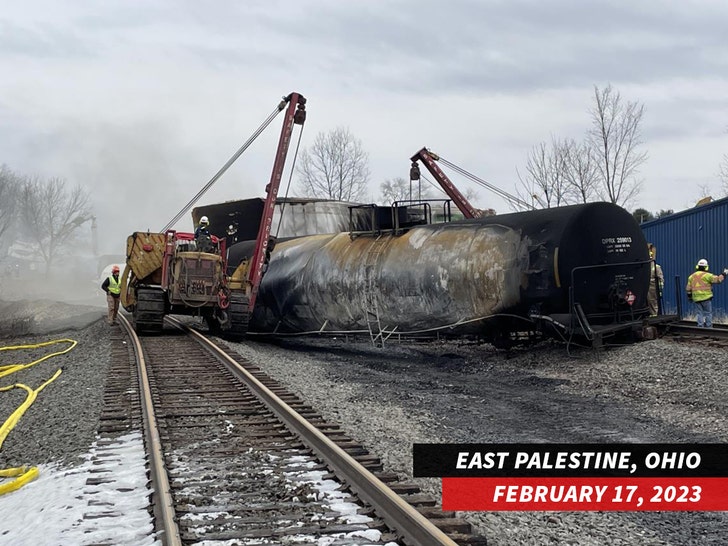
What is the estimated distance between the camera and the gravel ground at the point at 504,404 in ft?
14.7

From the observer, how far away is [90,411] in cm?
759

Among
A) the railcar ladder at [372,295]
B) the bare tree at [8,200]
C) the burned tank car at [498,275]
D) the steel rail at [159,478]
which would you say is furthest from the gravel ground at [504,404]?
the bare tree at [8,200]

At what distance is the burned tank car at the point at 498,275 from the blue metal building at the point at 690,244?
25.8 feet

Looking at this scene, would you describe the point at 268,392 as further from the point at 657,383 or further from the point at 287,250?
the point at 287,250

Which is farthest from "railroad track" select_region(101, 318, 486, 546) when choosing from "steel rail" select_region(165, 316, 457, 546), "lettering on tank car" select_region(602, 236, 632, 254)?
"lettering on tank car" select_region(602, 236, 632, 254)

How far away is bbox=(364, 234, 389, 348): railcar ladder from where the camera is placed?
13930mm

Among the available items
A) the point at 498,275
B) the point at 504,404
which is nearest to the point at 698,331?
the point at 498,275

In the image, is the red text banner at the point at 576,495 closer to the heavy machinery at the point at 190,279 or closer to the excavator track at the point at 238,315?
the excavator track at the point at 238,315

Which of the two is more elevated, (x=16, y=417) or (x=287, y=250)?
(x=287, y=250)

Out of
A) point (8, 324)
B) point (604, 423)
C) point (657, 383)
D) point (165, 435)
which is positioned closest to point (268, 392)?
point (165, 435)

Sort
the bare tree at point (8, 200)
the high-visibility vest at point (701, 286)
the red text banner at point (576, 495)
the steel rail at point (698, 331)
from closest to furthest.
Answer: the red text banner at point (576, 495) → the steel rail at point (698, 331) → the high-visibility vest at point (701, 286) → the bare tree at point (8, 200)

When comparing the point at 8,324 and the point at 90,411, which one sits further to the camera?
the point at 8,324

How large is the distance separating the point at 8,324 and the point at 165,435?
59.6ft

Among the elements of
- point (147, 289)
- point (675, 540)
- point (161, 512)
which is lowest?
point (675, 540)
